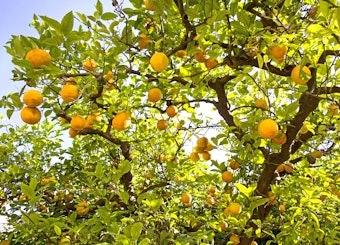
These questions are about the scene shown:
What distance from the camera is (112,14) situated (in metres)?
2.47

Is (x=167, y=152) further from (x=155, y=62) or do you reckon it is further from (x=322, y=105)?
(x=155, y=62)

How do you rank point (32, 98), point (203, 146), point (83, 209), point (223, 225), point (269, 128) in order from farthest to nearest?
point (83, 209)
point (223, 225)
point (203, 146)
point (269, 128)
point (32, 98)

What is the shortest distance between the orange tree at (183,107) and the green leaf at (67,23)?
1 centimetres

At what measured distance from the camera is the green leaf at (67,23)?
186 cm

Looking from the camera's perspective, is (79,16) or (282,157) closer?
(79,16)

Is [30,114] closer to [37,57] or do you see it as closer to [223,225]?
[37,57]

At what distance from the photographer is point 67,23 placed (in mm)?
1885

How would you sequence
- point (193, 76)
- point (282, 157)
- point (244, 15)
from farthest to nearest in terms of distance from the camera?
point (282, 157) → point (193, 76) → point (244, 15)

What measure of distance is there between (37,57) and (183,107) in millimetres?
2086

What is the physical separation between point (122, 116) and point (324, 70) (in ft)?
4.83

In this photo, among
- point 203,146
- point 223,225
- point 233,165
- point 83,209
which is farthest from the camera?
point 83,209

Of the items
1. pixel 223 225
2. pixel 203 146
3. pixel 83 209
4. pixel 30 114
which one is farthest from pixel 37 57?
pixel 223 225

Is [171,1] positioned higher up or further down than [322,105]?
further down

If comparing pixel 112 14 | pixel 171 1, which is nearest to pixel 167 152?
pixel 112 14
